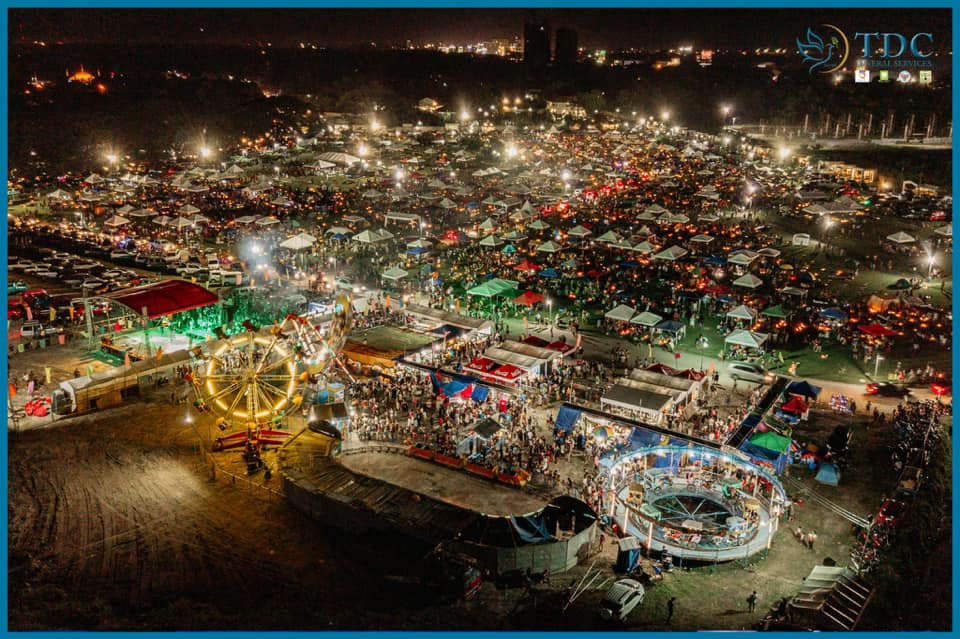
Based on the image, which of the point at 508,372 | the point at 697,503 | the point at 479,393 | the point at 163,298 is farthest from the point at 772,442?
the point at 163,298

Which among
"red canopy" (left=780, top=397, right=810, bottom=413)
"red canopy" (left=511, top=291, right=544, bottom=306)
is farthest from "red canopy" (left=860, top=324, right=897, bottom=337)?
"red canopy" (left=511, top=291, right=544, bottom=306)

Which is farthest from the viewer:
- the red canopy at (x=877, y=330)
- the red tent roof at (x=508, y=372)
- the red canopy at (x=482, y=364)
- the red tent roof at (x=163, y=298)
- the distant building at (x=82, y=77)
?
the distant building at (x=82, y=77)

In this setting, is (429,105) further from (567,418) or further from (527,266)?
(567,418)

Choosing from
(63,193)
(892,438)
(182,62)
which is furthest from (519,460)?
(182,62)

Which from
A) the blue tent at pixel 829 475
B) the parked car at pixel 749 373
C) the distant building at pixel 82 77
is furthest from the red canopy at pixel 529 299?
the distant building at pixel 82 77

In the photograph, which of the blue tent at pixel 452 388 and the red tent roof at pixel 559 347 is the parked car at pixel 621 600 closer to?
the blue tent at pixel 452 388

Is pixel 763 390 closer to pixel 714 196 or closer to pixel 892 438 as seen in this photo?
pixel 892 438
